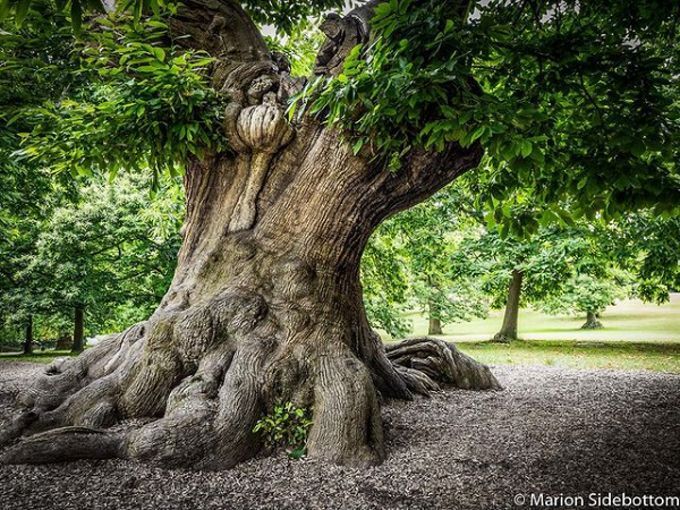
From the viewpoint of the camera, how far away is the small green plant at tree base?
13.0ft

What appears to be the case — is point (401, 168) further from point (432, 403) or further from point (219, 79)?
point (432, 403)

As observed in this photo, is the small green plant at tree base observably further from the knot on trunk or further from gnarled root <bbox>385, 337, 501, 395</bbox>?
gnarled root <bbox>385, 337, 501, 395</bbox>

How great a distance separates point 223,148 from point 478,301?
26170 millimetres

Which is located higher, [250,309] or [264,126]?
[264,126]

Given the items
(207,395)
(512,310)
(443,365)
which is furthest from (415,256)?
(207,395)

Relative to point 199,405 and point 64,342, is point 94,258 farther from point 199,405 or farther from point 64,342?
point 199,405

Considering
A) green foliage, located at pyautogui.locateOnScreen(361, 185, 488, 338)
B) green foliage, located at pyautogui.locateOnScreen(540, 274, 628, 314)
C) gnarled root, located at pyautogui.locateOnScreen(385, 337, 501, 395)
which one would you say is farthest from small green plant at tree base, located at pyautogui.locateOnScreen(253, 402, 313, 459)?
green foliage, located at pyautogui.locateOnScreen(540, 274, 628, 314)

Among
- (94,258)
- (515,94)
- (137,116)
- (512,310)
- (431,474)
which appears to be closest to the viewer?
(431,474)

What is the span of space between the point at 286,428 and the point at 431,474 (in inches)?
54.4

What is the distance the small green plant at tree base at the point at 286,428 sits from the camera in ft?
13.0

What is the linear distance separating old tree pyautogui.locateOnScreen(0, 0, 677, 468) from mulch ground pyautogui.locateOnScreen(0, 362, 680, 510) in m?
0.23

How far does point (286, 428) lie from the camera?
159 inches

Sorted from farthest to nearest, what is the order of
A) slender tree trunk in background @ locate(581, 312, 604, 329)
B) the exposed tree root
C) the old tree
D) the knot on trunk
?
slender tree trunk in background @ locate(581, 312, 604, 329)
the knot on trunk
the exposed tree root
the old tree

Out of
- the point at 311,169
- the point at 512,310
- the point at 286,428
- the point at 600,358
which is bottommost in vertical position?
the point at 600,358
